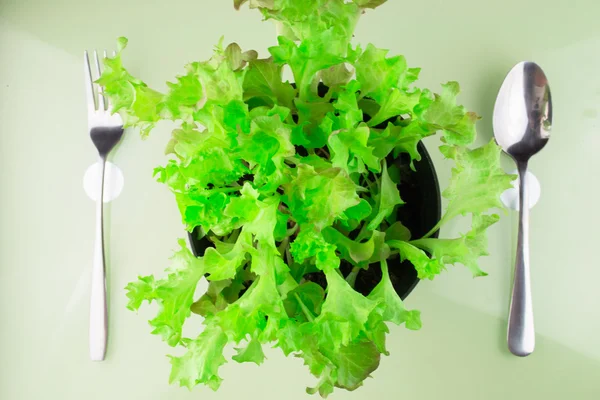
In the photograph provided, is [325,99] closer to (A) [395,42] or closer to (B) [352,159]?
(B) [352,159]

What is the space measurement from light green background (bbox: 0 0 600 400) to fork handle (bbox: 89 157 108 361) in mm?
13

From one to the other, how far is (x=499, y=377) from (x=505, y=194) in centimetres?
20

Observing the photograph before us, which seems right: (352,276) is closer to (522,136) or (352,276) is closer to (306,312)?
(306,312)

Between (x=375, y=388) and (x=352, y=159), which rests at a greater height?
(x=352, y=159)

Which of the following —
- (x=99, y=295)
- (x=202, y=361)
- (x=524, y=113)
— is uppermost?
(x=524, y=113)

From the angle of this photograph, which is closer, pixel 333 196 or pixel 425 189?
pixel 333 196

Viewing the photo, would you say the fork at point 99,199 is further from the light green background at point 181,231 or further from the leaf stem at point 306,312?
the leaf stem at point 306,312

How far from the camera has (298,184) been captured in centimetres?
31

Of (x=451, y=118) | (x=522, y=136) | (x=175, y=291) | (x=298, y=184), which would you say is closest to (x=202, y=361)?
(x=175, y=291)

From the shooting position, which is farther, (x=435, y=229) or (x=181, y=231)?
(x=181, y=231)

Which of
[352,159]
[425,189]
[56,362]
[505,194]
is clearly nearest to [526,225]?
[505,194]

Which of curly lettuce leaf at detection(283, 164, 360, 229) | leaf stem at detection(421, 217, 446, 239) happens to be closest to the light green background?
leaf stem at detection(421, 217, 446, 239)

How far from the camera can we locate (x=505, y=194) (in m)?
0.56

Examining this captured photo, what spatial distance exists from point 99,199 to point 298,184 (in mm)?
341
